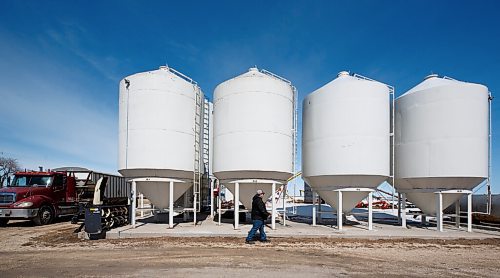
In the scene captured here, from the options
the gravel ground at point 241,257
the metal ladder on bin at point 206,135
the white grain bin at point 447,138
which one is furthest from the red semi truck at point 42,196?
the white grain bin at point 447,138

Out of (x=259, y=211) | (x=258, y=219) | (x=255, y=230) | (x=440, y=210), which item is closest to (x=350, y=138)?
(x=440, y=210)

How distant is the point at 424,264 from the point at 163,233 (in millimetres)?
8667

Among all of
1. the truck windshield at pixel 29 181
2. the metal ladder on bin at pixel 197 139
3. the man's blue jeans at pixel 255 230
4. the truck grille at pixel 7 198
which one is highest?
the metal ladder on bin at pixel 197 139

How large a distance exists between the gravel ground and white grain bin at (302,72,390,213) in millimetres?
2606

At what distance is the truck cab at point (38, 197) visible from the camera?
16938mm

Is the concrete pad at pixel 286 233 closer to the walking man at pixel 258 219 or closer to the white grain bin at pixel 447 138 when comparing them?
the walking man at pixel 258 219

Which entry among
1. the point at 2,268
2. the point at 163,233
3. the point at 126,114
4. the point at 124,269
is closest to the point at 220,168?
the point at 163,233

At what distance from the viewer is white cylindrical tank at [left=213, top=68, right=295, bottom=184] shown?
14.5m

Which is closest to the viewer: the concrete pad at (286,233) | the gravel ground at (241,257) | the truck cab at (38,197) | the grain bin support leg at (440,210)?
the gravel ground at (241,257)

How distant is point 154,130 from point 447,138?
11796 millimetres

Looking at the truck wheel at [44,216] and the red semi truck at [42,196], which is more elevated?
the red semi truck at [42,196]

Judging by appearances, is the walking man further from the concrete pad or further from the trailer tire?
the trailer tire

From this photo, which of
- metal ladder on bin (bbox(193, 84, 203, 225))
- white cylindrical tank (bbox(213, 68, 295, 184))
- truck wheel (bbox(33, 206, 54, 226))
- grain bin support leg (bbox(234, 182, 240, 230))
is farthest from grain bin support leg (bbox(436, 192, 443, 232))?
truck wheel (bbox(33, 206, 54, 226))

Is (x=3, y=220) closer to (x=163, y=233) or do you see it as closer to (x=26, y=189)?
(x=26, y=189)
